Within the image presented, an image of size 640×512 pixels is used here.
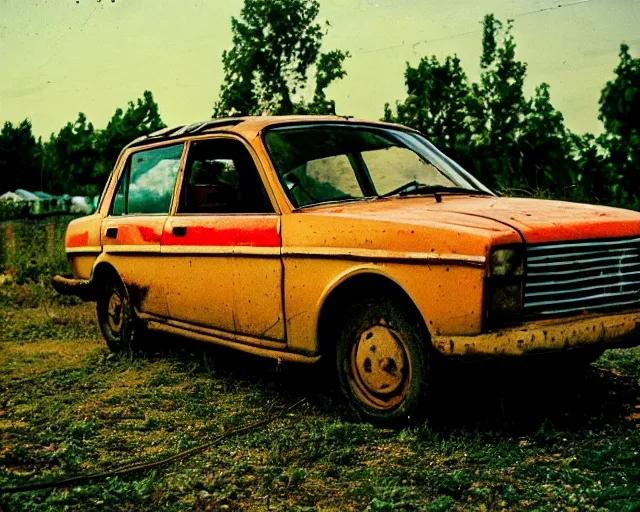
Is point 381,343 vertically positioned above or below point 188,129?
below

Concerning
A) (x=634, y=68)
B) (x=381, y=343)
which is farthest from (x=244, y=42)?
(x=381, y=343)

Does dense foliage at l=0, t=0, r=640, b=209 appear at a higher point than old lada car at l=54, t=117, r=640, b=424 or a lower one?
higher

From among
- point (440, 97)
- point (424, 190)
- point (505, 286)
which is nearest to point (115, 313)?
point (424, 190)

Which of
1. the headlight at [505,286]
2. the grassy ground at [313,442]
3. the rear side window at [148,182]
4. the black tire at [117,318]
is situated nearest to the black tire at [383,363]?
the grassy ground at [313,442]

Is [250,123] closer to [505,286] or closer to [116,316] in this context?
[505,286]

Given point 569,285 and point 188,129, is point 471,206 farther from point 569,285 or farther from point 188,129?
point 188,129

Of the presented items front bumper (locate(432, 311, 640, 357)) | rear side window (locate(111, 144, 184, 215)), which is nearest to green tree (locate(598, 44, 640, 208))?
rear side window (locate(111, 144, 184, 215))

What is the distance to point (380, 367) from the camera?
4164 millimetres

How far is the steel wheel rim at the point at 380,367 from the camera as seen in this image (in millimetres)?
4082

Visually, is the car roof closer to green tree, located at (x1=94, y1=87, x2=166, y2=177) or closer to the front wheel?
the front wheel

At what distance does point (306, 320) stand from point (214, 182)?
1.52 metres

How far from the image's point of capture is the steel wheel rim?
13.4 ft

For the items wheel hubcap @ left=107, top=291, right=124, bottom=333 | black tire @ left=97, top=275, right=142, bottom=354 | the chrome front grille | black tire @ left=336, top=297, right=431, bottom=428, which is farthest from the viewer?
wheel hubcap @ left=107, top=291, right=124, bottom=333

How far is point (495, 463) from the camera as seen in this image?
140 inches
